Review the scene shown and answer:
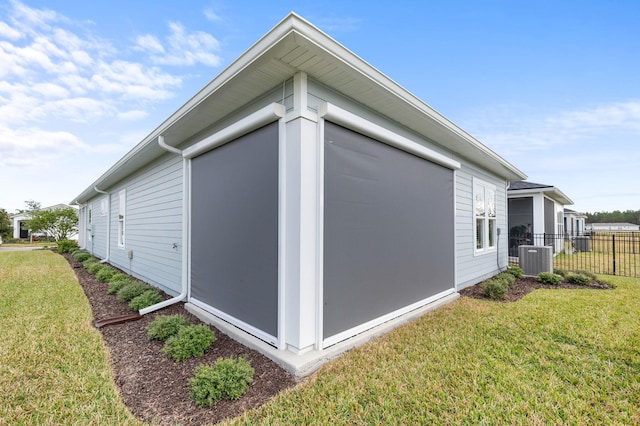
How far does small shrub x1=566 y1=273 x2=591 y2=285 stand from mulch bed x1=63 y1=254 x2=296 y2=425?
750 cm

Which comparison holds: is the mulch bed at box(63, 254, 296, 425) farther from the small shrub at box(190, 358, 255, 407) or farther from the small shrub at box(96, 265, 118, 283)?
the small shrub at box(96, 265, 118, 283)

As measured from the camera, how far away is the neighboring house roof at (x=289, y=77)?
2.41 m

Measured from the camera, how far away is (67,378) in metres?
2.54

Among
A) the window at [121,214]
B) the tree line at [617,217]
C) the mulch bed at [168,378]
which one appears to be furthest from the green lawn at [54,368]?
the tree line at [617,217]

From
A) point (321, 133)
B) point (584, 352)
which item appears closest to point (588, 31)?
point (584, 352)

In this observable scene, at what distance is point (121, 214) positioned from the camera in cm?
860

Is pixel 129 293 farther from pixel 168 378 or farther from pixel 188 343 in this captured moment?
pixel 168 378

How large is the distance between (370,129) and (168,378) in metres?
3.37

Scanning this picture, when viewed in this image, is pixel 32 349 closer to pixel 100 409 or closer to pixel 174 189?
pixel 100 409

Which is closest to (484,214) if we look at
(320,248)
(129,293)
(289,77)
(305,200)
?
(320,248)

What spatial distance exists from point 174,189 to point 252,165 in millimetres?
2805

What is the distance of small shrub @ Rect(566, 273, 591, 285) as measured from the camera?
644cm

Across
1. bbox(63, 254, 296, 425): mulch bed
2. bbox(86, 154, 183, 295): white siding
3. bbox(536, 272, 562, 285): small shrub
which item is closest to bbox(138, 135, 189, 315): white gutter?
bbox(86, 154, 183, 295): white siding

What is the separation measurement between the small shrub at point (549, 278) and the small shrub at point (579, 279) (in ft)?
0.70
